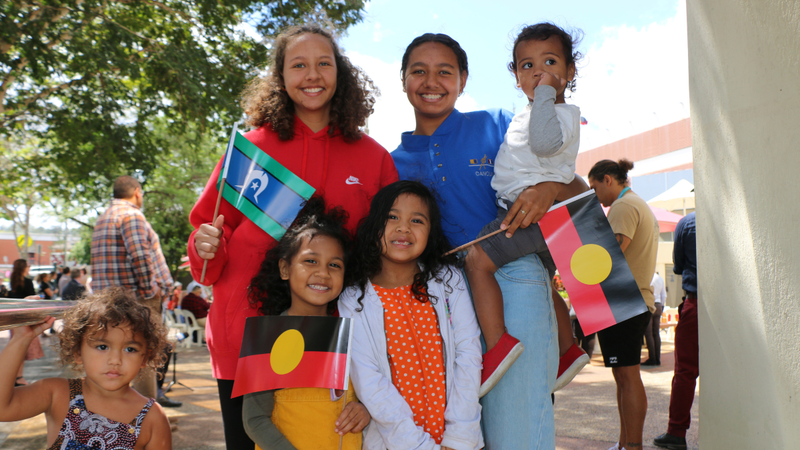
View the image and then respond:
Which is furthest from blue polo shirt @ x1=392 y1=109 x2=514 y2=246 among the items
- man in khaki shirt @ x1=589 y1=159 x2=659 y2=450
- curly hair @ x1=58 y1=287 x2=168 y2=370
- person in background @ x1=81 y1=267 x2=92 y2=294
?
man in khaki shirt @ x1=589 y1=159 x2=659 y2=450

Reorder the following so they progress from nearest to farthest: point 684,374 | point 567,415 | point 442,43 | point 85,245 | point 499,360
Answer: point 499,360, point 442,43, point 684,374, point 567,415, point 85,245

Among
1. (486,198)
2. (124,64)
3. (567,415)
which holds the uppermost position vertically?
(124,64)

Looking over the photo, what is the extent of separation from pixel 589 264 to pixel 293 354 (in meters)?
1.30

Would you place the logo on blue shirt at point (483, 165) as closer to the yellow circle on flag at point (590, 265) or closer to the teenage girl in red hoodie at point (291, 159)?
the teenage girl in red hoodie at point (291, 159)

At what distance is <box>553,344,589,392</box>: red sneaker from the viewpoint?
2303mm

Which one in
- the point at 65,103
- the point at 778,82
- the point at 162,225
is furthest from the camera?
the point at 162,225

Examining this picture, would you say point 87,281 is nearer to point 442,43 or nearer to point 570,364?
point 442,43

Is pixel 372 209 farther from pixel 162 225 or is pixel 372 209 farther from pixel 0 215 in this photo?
pixel 0 215

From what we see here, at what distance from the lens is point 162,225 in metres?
23.1

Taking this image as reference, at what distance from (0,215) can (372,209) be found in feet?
99.0

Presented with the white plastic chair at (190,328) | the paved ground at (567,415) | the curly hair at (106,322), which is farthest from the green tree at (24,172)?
the curly hair at (106,322)

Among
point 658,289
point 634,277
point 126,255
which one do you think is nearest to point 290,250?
point 634,277

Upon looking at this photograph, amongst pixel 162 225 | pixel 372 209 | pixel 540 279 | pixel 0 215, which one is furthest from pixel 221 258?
pixel 0 215

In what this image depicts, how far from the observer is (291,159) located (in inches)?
96.3
